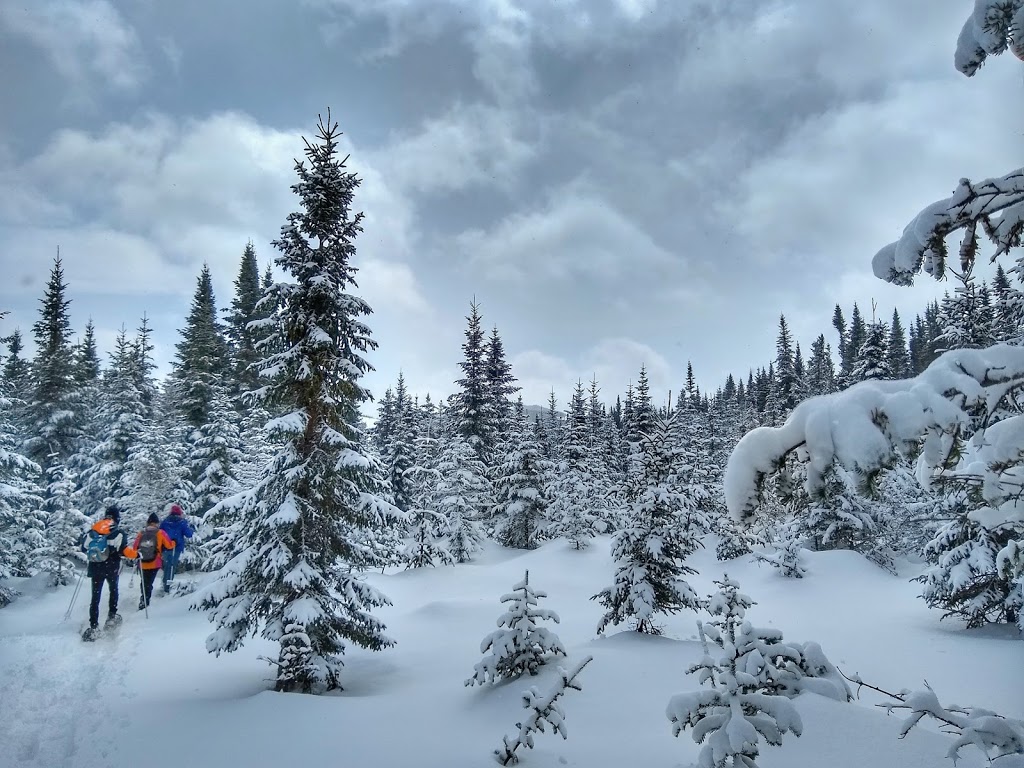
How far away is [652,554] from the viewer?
40.7 ft

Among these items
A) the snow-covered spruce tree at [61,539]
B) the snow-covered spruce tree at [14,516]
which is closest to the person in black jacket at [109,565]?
the snow-covered spruce tree at [14,516]

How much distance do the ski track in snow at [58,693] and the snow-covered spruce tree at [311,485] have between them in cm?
175

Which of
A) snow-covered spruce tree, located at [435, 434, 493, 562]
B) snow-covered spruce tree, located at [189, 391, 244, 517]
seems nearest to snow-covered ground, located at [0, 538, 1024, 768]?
snow-covered spruce tree, located at [189, 391, 244, 517]

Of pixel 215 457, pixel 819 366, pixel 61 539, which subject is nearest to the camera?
pixel 61 539

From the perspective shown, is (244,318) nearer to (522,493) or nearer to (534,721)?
(522,493)

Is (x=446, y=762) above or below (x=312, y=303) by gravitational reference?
below

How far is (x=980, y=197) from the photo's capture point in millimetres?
3432

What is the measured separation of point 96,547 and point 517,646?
9.57 meters

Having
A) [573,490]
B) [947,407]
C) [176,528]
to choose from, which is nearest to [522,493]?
[573,490]

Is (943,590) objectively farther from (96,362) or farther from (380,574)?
(96,362)

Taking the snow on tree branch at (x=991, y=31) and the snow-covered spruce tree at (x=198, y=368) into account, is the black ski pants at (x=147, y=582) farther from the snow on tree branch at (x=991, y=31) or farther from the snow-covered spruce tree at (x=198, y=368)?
the snow on tree branch at (x=991, y=31)

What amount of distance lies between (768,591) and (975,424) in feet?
64.3

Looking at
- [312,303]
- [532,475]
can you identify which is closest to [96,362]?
[532,475]

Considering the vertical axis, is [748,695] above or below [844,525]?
above
